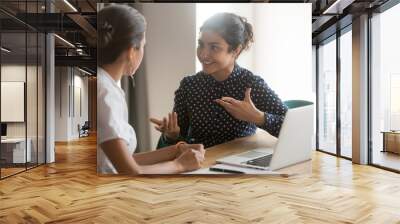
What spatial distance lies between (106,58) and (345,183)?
3.87 m

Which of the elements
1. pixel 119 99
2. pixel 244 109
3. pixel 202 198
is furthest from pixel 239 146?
pixel 119 99

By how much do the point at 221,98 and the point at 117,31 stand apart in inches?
70.3

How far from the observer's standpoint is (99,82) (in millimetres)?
5820

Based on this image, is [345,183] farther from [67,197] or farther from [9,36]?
[9,36]

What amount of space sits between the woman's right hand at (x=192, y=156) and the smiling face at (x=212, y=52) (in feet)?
3.64

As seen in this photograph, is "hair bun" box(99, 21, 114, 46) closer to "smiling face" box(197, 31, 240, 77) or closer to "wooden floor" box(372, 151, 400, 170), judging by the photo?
"smiling face" box(197, 31, 240, 77)

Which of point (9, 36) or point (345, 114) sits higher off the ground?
point (9, 36)

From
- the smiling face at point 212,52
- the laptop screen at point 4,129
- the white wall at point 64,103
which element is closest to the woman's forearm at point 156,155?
the smiling face at point 212,52

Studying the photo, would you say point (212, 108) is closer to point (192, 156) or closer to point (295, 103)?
point (192, 156)

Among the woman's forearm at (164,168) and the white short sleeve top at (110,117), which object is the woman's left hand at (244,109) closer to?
the woman's forearm at (164,168)

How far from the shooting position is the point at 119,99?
5.87 m

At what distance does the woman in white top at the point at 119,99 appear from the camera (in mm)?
5781

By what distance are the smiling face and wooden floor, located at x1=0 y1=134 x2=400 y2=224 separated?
5.49 ft

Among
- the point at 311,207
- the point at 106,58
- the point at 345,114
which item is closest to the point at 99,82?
the point at 106,58
